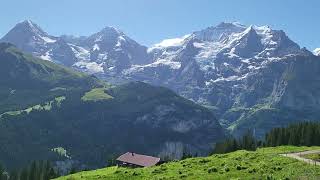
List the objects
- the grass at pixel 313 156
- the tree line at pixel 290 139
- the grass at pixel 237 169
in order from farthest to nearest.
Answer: the tree line at pixel 290 139, the grass at pixel 313 156, the grass at pixel 237 169

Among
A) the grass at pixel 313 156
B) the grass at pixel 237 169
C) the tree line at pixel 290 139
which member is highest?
the tree line at pixel 290 139

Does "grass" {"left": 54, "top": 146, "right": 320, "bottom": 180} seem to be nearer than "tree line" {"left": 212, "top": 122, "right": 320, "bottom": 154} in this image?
Yes

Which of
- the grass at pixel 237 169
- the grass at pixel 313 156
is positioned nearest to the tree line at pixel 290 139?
the grass at pixel 313 156

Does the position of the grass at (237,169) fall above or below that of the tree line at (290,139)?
below

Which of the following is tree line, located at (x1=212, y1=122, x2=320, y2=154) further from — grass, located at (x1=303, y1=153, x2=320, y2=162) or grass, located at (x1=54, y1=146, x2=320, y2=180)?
grass, located at (x1=54, y1=146, x2=320, y2=180)

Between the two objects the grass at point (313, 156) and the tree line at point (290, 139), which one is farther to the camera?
the tree line at point (290, 139)

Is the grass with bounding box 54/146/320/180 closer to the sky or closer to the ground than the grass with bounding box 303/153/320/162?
closer to the ground

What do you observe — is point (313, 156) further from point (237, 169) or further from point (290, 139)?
point (290, 139)

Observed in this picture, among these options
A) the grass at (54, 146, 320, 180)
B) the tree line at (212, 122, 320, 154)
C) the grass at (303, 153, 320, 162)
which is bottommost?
the grass at (54, 146, 320, 180)

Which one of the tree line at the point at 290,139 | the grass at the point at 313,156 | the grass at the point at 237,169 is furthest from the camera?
the tree line at the point at 290,139

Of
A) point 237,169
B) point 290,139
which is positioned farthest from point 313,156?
point 290,139

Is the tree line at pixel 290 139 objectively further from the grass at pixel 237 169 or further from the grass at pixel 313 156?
the grass at pixel 237 169

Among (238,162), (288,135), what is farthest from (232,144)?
(238,162)

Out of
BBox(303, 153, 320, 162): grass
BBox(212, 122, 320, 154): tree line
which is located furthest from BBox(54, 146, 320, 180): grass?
BBox(212, 122, 320, 154): tree line
